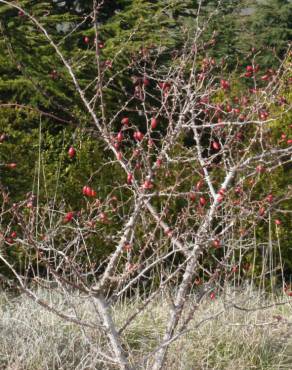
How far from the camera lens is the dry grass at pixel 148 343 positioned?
3.90m

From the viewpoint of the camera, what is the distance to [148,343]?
4273 millimetres

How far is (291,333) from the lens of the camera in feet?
13.8

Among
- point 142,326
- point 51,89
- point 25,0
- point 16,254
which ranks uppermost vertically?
point 25,0

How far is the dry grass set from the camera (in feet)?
12.8

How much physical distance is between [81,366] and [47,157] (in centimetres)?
237

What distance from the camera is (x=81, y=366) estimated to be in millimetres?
3912

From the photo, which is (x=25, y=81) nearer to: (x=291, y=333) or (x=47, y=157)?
(x=47, y=157)

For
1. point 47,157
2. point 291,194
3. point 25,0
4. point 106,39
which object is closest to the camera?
point 291,194

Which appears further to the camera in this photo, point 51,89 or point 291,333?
point 51,89

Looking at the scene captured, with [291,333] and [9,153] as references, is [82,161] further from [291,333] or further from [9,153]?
[291,333]

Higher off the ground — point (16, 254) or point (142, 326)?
point (142, 326)

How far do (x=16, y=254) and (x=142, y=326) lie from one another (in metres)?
1.82

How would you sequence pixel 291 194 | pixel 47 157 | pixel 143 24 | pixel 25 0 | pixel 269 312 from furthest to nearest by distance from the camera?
pixel 143 24 < pixel 25 0 < pixel 47 157 < pixel 269 312 < pixel 291 194

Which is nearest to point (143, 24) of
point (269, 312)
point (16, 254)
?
point (16, 254)
